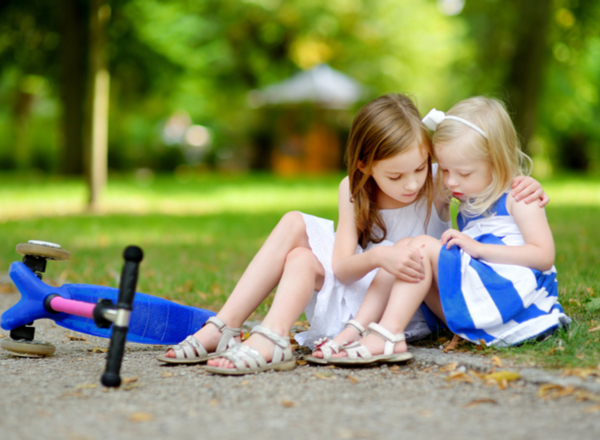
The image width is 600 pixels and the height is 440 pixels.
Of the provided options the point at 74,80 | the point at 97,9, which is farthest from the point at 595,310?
the point at 74,80

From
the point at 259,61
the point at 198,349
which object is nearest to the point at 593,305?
the point at 198,349

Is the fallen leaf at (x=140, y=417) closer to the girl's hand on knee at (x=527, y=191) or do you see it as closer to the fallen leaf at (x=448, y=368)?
the fallen leaf at (x=448, y=368)

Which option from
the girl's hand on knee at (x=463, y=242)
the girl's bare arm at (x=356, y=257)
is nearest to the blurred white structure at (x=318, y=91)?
the girl's bare arm at (x=356, y=257)

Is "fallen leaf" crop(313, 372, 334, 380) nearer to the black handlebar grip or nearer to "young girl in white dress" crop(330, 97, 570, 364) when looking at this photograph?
"young girl in white dress" crop(330, 97, 570, 364)

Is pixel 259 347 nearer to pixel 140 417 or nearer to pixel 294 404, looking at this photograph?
pixel 294 404

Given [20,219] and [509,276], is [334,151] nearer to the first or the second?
[20,219]

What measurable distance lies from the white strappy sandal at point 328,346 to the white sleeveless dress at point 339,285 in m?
0.11

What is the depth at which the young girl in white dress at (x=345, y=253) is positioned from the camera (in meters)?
2.32

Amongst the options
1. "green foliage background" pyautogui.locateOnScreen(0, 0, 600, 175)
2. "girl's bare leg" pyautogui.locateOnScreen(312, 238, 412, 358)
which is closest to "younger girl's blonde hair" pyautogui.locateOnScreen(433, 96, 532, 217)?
"girl's bare leg" pyautogui.locateOnScreen(312, 238, 412, 358)

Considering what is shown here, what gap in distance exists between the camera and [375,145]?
2475 mm

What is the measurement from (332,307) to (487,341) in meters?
0.61

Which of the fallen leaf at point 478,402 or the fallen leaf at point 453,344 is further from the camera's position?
the fallen leaf at point 453,344

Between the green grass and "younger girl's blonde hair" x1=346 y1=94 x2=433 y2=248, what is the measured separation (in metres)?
0.64

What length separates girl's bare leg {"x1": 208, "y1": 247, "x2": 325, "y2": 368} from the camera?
2.30 metres
